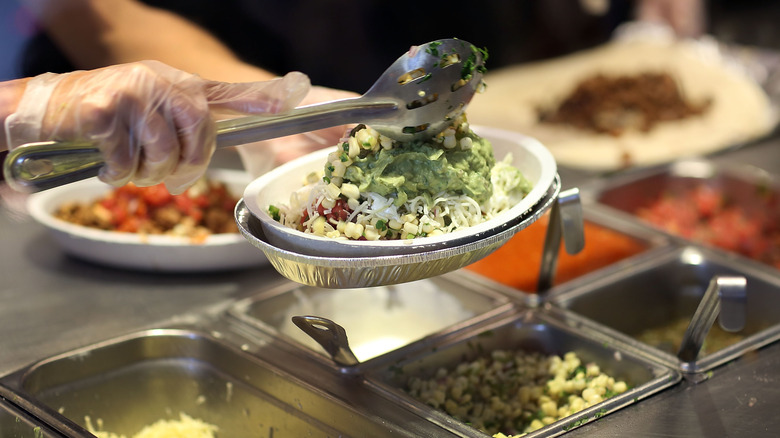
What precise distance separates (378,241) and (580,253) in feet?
3.71

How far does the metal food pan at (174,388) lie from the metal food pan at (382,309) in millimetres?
154

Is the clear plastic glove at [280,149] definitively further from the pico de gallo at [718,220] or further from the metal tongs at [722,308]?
the pico de gallo at [718,220]

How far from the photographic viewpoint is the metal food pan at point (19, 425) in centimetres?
157

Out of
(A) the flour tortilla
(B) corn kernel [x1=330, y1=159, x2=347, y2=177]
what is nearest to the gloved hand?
(B) corn kernel [x1=330, y1=159, x2=347, y2=177]

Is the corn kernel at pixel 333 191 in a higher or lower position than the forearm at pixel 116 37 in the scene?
higher

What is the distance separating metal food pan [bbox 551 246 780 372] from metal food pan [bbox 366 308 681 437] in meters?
0.14

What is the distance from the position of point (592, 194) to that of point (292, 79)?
1559 millimetres

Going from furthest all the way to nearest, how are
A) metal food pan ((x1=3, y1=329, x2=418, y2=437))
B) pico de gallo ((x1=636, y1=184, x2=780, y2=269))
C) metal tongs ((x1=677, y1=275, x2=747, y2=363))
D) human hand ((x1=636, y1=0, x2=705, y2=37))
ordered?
human hand ((x1=636, y1=0, x2=705, y2=37)) < pico de gallo ((x1=636, y1=184, x2=780, y2=269)) < metal food pan ((x1=3, y1=329, x2=418, y2=437)) < metal tongs ((x1=677, y1=275, x2=747, y2=363))

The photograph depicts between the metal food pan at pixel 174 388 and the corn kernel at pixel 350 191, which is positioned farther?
the metal food pan at pixel 174 388

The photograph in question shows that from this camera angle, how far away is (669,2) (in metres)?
4.70

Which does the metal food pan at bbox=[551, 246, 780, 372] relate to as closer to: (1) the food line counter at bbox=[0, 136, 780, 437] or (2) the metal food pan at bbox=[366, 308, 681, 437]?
(2) the metal food pan at bbox=[366, 308, 681, 437]

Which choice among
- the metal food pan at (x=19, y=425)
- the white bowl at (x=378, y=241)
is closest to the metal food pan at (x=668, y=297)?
the white bowl at (x=378, y=241)

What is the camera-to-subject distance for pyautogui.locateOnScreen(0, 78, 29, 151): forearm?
1.42 m

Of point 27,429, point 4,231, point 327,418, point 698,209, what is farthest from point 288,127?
point 698,209
